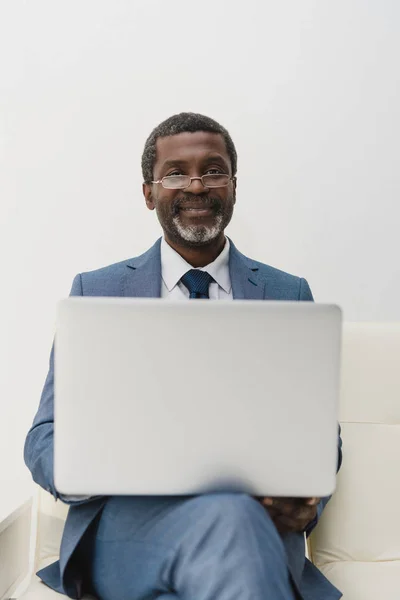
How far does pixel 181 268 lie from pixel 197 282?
73 mm

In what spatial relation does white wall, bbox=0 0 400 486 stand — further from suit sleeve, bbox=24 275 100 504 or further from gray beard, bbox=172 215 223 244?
suit sleeve, bbox=24 275 100 504

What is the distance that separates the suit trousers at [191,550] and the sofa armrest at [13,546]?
0.30 m

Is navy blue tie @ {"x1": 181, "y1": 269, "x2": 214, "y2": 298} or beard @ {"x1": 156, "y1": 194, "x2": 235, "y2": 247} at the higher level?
beard @ {"x1": 156, "y1": 194, "x2": 235, "y2": 247}

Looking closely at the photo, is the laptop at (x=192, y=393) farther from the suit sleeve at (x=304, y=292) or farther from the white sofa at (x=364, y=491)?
the suit sleeve at (x=304, y=292)

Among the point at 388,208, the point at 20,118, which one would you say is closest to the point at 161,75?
the point at 20,118

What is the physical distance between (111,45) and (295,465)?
167 cm

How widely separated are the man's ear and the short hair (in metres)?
0.02

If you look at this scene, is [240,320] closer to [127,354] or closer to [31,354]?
[127,354]

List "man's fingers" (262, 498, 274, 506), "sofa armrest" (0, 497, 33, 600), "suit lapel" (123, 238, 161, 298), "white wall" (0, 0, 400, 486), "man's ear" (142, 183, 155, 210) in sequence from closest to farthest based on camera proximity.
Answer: "man's fingers" (262, 498, 274, 506) < "sofa armrest" (0, 497, 33, 600) < "suit lapel" (123, 238, 161, 298) < "man's ear" (142, 183, 155, 210) < "white wall" (0, 0, 400, 486)

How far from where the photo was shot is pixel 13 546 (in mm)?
1761

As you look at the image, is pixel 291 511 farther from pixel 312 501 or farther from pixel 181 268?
pixel 181 268

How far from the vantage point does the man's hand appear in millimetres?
1446

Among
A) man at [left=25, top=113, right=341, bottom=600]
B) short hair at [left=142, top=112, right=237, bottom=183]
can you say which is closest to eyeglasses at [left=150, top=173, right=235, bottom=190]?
man at [left=25, top=113, right=341, bottom=600]

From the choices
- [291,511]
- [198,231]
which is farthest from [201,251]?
[291,511]
